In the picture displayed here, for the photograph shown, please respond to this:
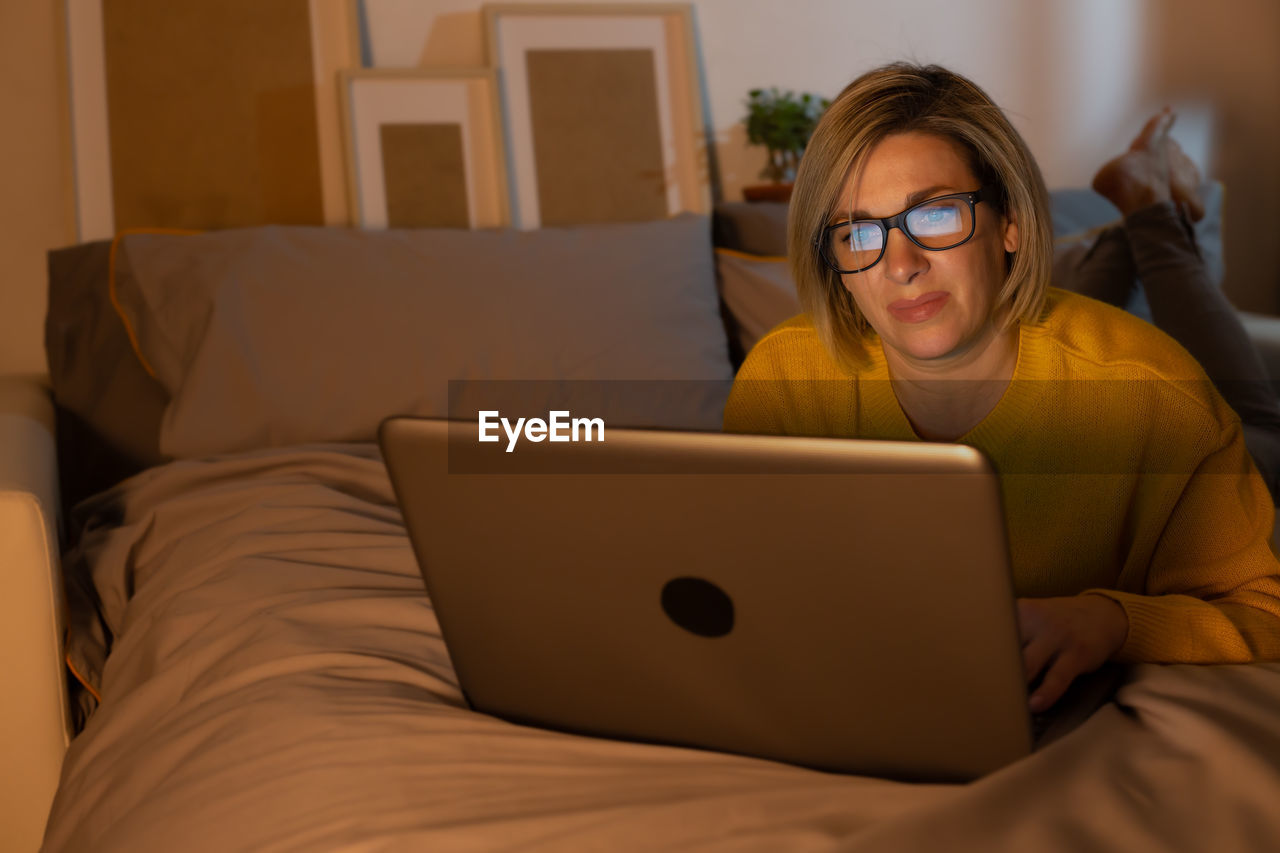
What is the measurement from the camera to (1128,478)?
1.02 meters

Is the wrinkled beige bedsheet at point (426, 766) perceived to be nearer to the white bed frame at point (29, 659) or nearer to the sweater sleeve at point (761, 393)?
the white bed frame at point (29, 659)

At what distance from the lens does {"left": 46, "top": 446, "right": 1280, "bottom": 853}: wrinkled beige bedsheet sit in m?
0.66

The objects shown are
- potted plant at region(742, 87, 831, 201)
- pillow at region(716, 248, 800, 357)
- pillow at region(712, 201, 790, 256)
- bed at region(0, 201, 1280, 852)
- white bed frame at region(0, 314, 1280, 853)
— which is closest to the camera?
bed at region(0, 201, 1280, 852)

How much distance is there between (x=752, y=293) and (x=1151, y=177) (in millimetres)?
820

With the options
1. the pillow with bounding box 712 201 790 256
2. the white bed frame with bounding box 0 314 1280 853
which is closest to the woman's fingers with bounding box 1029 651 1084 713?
the white bed frame with bounding box 0 314 1280 853

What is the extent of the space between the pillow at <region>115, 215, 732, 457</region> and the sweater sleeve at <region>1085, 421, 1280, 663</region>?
2.99 feet

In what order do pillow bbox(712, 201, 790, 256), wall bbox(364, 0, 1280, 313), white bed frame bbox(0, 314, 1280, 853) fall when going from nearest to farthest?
1. white bed frame bbox(0, 314, 1280, 853)
2. pillow bbox(712, 201, 790, 256)
3. wall bbox(364, 0, 1280, 313)

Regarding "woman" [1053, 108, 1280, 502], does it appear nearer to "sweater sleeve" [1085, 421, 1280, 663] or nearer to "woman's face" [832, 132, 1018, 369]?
"sweater sleeve" [1085, 421, 1280, 663]

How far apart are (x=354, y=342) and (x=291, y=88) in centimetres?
74

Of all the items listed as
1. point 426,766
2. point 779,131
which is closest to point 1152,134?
point 779,131

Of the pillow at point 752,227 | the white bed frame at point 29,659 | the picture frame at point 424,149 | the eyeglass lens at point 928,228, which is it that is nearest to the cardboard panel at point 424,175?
the picture frame at point 424,149

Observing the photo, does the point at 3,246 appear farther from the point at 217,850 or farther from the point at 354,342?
the point at 217,850

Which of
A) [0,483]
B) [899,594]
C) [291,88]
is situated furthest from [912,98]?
[291,88]

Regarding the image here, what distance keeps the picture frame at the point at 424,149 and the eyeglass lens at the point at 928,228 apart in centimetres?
136
